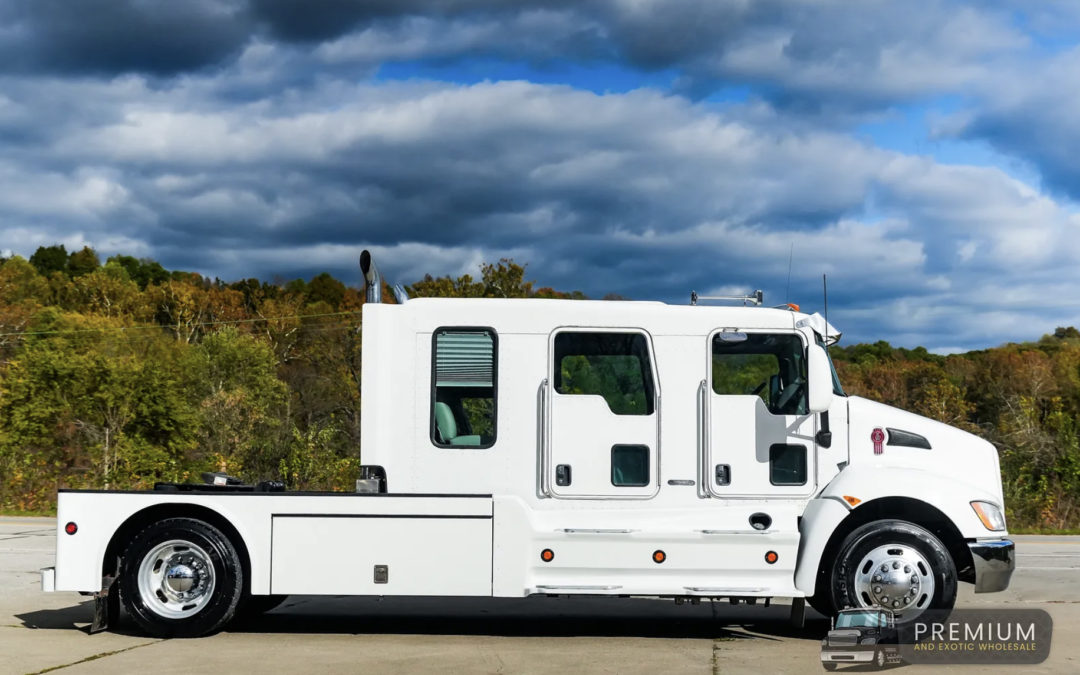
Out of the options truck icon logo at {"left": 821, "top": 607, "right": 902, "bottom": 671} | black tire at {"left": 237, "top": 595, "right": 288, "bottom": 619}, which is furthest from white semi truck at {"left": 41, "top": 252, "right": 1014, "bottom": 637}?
black tire at {"left": 237, "top": 595, "right": 288, "bottom": 619}

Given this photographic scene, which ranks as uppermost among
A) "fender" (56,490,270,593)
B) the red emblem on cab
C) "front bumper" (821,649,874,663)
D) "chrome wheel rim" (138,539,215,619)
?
the red emblem on cab

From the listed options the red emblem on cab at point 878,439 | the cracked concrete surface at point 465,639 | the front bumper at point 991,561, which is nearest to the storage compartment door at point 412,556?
the cracked concrete surface at point 465,639

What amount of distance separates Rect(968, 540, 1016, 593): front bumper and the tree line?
14624 mm

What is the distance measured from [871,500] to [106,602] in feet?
20.0

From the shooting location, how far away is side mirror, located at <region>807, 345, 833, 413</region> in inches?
314

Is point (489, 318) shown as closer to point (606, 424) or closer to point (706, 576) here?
point (606, 424)

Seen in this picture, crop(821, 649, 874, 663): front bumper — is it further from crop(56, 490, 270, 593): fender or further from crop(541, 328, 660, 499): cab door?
crop(56, 490, 270, 593): fender

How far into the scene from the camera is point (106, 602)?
8.47 meters

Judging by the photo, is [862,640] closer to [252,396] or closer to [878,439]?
[878,439]

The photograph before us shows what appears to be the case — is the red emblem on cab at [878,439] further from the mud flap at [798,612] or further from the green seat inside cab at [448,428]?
the green seat inside cab at [448,428]

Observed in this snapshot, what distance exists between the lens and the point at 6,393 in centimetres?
4025

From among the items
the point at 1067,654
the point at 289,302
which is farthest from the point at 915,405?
the point at 289,302

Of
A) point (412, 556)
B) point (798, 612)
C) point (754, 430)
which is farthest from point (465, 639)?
point (754, 430)

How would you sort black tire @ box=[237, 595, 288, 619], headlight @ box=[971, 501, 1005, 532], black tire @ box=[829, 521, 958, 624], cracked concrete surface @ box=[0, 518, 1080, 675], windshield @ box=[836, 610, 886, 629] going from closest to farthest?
cracked concrete surface @ box=[0, 518, 1080, 675], windshield @ box=[836, 610, 886, 629], black tire @ box=[829, 521, 958, 624], headlight @ box=[971, 501, 1005, 532], black tire @ box=[237, 595, 288, 619]
